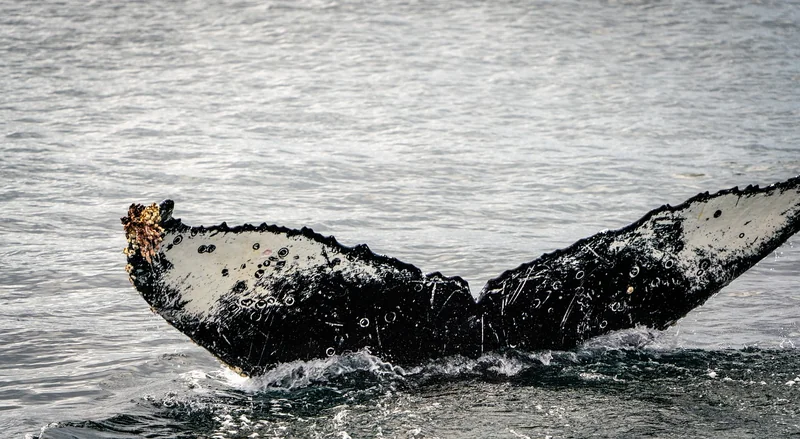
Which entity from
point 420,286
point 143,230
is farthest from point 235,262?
point 420,286

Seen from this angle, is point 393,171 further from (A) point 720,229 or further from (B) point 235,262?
(B) point 235,262

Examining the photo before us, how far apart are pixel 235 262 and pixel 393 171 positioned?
7805mm

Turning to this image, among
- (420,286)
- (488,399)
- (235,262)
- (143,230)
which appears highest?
(143,230)

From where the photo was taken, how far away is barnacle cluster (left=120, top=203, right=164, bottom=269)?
4926 mm

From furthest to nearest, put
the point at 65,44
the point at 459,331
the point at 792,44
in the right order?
the point at 792,44
the point at 65,44
the point at 459,331

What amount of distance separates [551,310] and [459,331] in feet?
1.54

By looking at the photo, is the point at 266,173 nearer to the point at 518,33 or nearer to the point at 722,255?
the point at 722,255

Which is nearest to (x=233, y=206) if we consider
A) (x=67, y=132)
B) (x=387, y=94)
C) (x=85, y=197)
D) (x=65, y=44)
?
(x=85, y=197)

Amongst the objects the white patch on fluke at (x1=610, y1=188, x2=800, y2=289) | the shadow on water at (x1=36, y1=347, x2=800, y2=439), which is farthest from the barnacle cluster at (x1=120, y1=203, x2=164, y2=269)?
the white patch on fluke at (x1=610, y1=188, x2=800, y2=289)

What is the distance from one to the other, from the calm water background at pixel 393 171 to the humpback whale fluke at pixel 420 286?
0.18 m

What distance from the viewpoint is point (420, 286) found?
210 inches

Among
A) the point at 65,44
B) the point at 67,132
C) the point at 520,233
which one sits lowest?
the point at 520,233

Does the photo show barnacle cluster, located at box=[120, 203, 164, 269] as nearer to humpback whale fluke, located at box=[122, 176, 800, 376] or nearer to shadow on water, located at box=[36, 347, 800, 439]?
humpback whale fluke, located at box=[122, 176, 800, 376]

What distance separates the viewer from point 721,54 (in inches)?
863
